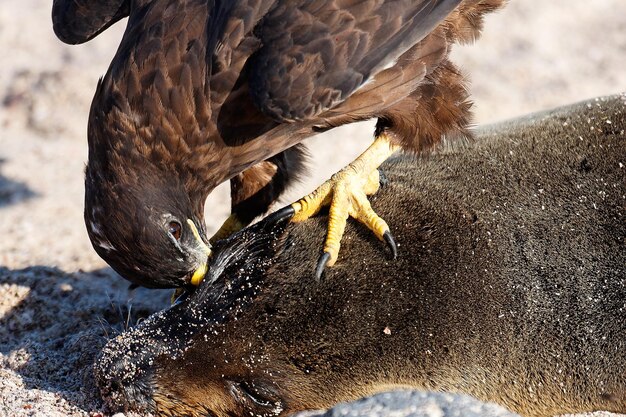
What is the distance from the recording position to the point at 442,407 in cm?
340

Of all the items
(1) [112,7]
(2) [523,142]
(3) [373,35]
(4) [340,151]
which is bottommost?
(4) [340,151]

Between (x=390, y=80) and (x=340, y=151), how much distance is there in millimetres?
3073

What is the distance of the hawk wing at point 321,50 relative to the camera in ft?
13.0

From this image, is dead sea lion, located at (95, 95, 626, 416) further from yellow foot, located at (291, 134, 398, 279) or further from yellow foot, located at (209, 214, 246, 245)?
yellow foot, located at (209, 214, 246, 245)

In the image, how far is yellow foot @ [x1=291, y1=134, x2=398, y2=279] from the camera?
148 inches

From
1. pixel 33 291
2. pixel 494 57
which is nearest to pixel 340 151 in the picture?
pixel 494 57

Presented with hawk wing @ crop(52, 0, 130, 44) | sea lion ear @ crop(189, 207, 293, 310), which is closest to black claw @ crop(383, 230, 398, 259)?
sea lion ear @ crop(189, 207, 293, 310)

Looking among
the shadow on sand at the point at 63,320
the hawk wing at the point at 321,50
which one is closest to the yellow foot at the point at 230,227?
the shadow on sand at the point at 63,320

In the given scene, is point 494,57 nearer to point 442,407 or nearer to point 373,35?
point 373,35

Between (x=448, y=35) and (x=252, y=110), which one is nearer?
(x=252, y=110)

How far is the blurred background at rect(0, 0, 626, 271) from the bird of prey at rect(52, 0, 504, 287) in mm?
1012

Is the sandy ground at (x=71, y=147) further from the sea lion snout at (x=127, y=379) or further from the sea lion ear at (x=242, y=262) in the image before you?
the sea lion ear at (x=242, y=262)

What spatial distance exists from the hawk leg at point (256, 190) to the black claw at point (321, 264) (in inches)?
53.9

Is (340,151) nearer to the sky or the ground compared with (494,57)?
nearer to the sky
